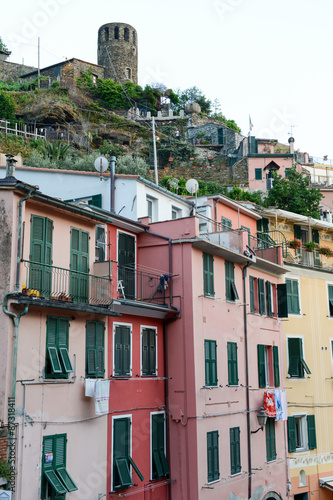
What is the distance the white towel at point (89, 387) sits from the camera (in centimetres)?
1591

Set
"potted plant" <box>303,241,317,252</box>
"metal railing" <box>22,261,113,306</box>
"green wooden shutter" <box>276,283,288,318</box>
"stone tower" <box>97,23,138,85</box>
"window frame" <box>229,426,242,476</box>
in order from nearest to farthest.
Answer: "metal railing" <box>22,261,113,306</box> < "window frame" <box>229,426,242,476</box> < "green wooden shutter" <box>276,283,288,318</box> < "potted plant" <box>303,241,317,252</box> < "stone tower" <box>97,23,138,85</box>

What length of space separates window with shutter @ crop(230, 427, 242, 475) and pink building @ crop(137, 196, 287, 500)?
0.03m

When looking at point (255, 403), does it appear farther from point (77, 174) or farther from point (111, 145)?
point (111, 145)

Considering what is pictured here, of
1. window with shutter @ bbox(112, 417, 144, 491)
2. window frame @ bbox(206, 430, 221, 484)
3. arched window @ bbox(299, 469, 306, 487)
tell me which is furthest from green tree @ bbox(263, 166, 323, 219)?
window with shutter @ bbox(112, 417, 144, 491)

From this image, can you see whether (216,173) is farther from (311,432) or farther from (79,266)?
(79,266)

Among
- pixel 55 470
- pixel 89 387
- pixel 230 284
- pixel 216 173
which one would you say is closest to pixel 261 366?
pixel 230 284

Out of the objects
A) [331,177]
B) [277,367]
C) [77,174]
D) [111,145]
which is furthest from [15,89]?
[277,367]

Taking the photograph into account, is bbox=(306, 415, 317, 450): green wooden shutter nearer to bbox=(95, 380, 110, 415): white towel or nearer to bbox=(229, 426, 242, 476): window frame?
bbox=(229, 426, 242, 476): window frame

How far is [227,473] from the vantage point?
20.4 meters

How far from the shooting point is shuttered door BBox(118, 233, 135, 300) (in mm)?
19625

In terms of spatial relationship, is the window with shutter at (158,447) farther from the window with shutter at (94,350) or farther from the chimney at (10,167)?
the chimney at (10,167)

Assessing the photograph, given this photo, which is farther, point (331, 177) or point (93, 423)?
point (331, 177)

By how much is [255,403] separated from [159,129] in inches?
2003

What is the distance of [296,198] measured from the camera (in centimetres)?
3866
